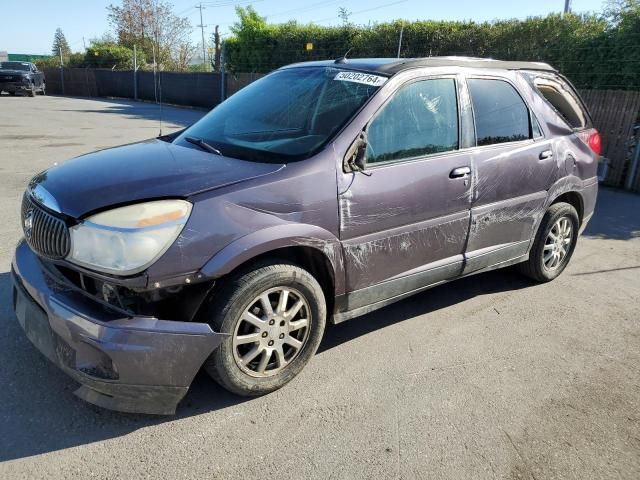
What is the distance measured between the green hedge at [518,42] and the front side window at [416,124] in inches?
316

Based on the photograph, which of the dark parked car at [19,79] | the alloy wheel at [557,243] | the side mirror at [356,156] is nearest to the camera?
the side mirror at [356,156]

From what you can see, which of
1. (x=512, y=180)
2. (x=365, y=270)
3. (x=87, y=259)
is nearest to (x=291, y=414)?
(x=365, y=270)

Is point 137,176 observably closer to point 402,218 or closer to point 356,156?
point 356,156

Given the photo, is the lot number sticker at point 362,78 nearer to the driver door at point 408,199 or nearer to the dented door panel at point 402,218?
the driver door at point 408,199

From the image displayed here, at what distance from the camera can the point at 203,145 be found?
335cm

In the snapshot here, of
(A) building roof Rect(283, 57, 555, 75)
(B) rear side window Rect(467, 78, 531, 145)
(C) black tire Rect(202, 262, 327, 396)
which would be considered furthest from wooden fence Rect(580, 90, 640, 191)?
(C) black tire Rect(202, 262, 327, 396)

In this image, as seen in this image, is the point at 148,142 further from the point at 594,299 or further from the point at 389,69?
the point at 594,299

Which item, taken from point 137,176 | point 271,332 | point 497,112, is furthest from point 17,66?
point 271,332

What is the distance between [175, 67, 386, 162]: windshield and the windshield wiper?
36 millimetres

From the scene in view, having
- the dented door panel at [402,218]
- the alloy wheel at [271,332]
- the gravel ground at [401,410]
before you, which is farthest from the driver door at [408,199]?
the gravel ground at [401,410]

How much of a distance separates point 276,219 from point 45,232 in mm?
1186

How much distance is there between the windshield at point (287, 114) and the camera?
3146mm

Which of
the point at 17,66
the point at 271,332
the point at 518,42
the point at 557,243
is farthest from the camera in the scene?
the point at 17,66

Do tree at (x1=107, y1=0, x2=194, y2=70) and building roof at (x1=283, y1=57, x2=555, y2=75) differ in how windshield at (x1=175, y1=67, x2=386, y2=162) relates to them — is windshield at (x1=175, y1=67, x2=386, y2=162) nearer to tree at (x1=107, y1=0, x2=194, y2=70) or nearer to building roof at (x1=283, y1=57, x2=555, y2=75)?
building roof at (x1=283, y1=57, x2=555, y2=75)
